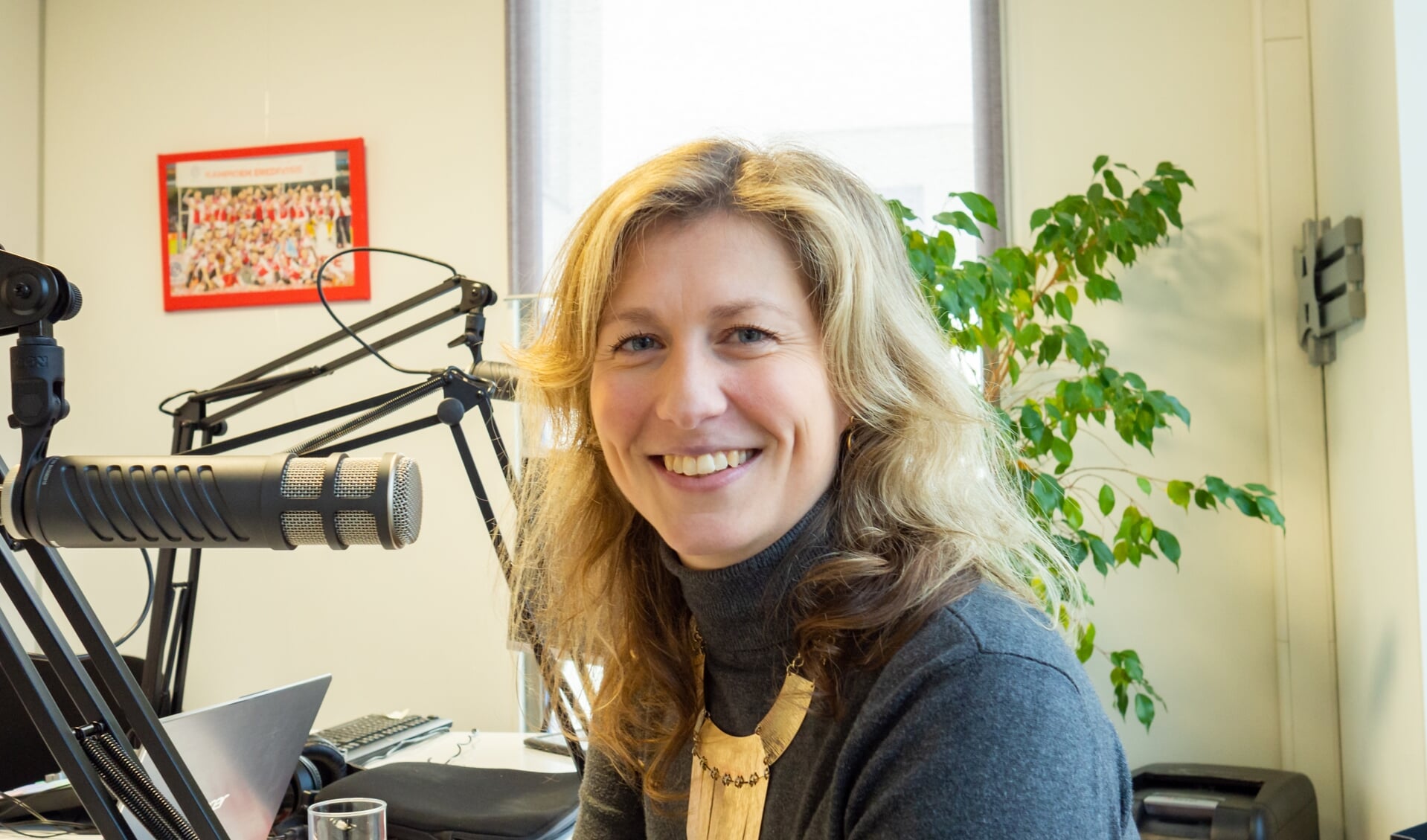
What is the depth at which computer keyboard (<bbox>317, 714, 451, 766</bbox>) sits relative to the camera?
7.02 feet

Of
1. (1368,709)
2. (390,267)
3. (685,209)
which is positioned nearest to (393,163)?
(390,267)

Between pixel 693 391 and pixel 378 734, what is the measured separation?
154cm

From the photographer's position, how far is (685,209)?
1.04 metres

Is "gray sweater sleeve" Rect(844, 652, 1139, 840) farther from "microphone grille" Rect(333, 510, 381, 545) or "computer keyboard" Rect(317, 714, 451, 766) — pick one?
"computer keyboard" Rect(317, 714, 451, 766)

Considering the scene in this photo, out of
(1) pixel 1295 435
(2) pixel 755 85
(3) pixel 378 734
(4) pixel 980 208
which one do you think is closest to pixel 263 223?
(2) pixel 755 85

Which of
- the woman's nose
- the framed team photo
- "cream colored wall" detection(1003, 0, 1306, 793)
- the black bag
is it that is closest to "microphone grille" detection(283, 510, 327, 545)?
the woman's nose

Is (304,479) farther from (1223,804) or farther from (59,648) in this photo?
(1223,804)

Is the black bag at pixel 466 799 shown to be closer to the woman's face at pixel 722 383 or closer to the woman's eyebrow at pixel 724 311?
the woman's face at pixel 722 383

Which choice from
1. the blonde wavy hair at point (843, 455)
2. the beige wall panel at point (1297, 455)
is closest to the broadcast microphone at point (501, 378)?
the blonde wavy hair at point (843, 455)

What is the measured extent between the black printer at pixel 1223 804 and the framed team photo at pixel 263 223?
2.18 m

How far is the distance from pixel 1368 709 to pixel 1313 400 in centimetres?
65

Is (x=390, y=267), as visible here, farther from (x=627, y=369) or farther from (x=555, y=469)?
(x=627, y=369)

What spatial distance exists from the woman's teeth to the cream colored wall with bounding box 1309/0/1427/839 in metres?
1.30

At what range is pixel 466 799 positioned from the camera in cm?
159
